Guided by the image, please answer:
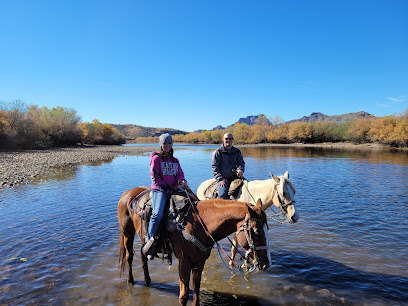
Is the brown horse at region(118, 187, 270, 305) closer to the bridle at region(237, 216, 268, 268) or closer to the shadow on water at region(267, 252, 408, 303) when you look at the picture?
the bridle at region(237, 216, 268, 268)

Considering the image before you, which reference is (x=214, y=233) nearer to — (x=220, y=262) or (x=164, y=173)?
(x=164, y=173)

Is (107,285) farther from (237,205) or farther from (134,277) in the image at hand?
(237,205)

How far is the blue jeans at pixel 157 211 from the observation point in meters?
4.26

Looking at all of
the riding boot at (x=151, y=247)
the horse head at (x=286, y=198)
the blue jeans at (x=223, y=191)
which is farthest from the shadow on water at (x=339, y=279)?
the riding boot at (x=151, y=247)

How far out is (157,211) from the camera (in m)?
4.26

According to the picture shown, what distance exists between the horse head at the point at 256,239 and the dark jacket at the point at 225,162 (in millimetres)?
3272

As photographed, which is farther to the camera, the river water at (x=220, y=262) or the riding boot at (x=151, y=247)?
the river water at (x=220, y=262)

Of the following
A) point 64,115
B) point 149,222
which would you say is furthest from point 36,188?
point 64,115

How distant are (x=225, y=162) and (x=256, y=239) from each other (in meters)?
3.57

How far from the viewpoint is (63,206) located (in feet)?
39.1

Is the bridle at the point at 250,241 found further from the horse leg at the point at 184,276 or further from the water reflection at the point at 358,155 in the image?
the water reflection at the point at 358,155

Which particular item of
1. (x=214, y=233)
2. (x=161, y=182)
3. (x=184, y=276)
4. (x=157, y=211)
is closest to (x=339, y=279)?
(x=214, y=233)

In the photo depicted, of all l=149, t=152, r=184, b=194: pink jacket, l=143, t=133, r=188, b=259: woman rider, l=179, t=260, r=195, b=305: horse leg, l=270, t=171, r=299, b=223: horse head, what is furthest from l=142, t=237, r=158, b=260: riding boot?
l=270, t=171, r=299, b=223: horse head

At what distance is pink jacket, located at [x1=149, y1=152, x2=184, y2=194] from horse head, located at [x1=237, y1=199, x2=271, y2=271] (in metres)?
1.70
